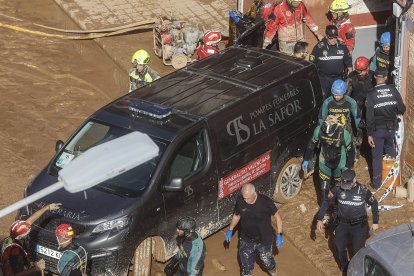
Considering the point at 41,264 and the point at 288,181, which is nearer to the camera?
the point at 41,264

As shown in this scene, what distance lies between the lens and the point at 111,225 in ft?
37.7

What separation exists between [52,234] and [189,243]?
6.10 feet

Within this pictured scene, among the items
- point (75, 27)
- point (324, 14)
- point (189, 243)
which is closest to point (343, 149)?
point (189, 243)

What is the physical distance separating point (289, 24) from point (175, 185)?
5.72m

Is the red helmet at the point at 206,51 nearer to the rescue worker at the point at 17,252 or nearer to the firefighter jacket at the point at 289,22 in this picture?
the firefighter jacket at the point at 289,22

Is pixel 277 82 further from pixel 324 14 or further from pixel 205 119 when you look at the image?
pixel 324 14

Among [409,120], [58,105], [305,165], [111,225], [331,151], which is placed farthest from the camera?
[58,105]

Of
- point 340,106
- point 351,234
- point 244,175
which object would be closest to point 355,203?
point 351,234

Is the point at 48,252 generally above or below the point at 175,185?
below

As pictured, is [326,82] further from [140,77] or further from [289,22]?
[140,77]

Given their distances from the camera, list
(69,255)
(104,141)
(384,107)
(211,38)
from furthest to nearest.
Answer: (211,38) < (384,107) < (104,141) < (69,255)

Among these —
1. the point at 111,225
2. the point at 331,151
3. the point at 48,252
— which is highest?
the point at 111,225

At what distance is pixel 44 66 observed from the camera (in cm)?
1864

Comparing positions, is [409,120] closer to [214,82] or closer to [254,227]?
[214,82]
